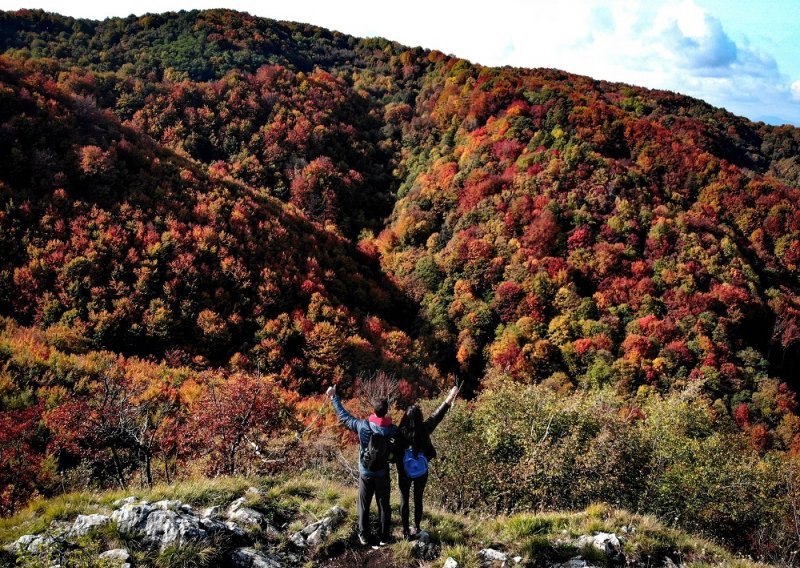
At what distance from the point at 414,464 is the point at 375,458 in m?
0.71

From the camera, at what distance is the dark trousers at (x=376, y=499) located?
718 centimetres

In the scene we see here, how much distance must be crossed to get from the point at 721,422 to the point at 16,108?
139ft

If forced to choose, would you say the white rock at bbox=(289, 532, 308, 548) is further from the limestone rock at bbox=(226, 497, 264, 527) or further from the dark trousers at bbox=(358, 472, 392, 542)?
the dark trousers at bbox=(358, 472, 392, 542)

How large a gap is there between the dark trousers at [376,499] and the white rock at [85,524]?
3.70 m

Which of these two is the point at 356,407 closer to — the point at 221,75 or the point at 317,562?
the point at 317,562

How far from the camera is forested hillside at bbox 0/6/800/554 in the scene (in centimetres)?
1457

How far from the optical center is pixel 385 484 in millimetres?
7230

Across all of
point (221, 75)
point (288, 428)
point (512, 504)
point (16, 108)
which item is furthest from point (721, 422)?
point (221, 75)

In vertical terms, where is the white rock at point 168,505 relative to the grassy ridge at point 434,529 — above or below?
above

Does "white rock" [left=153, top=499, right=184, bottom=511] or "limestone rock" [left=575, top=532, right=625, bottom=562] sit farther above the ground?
"white rock" [left=153, top=499, right=184, bottom=511]

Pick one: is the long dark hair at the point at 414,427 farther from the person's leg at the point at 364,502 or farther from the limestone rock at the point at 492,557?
the limestone rock at the point at 492,557

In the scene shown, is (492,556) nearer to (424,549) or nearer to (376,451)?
(424,549)

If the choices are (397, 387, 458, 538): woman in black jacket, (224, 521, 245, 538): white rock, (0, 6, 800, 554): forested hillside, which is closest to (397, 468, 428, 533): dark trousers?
(397, 387, 458, 538): woman in black jacket

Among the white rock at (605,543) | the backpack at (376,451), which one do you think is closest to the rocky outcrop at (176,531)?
the backpack at (376,451)
